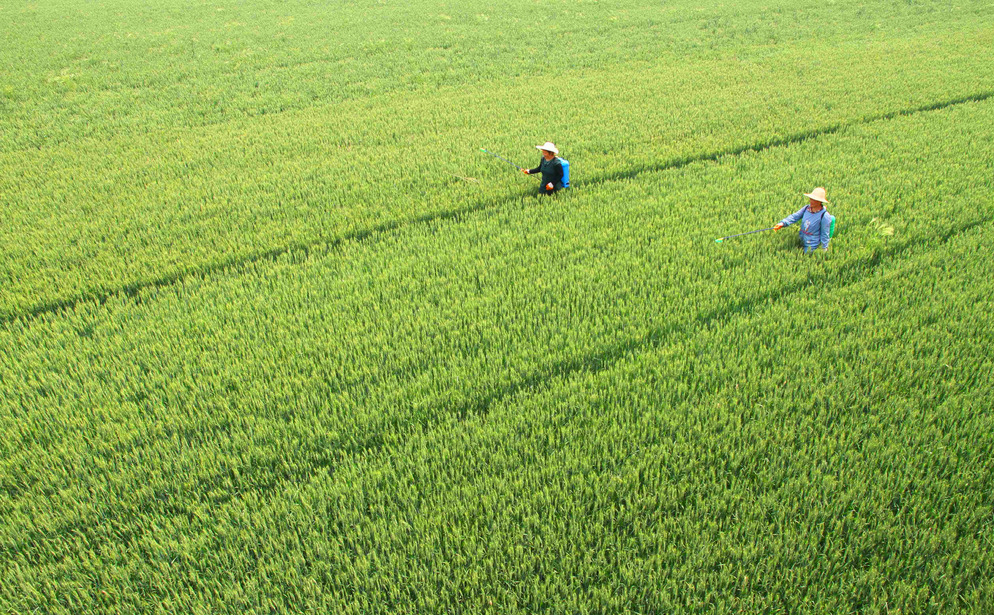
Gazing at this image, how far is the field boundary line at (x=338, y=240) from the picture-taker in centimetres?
601

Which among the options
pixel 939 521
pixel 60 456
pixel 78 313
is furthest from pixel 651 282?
pixel 78 313

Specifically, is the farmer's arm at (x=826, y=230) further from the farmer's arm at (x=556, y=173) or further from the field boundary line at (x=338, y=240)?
the farmer's arm at (x=556, y=173)

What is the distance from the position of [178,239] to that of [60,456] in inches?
159

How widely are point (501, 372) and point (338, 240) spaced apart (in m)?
3.69

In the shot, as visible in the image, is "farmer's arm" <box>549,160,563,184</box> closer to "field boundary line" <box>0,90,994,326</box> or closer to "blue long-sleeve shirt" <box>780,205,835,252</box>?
"field boundary line" <box>0,90,994,326</box>

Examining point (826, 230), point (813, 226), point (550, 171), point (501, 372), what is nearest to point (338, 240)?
point (550, 171)

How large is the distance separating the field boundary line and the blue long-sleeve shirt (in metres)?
2.98

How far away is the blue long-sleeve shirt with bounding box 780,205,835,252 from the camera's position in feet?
19.4

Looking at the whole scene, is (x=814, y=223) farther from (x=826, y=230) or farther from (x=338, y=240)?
(x=338, y=240)

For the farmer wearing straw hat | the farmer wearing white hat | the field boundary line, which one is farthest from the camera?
the farmer wearing straw hat

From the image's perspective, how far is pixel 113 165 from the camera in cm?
1007

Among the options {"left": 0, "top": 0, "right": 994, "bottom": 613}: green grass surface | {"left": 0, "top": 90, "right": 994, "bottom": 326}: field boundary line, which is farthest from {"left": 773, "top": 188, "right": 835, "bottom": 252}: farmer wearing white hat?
{"left": 0, "top": 90, "right": 994, "bottom": 326}: field boundary line

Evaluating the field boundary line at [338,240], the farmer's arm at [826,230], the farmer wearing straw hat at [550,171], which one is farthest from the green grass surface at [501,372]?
the farmer wearing straw hat at [550,171]

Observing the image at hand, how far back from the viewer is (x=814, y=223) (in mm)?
5973
